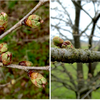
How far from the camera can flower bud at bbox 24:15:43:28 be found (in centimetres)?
19

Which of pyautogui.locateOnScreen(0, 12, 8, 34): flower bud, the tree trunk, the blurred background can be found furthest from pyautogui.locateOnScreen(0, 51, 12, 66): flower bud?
the tree trunk

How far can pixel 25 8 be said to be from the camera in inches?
31.0

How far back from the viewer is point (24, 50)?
26.5 inches

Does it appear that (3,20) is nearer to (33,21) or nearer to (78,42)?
(33,21)

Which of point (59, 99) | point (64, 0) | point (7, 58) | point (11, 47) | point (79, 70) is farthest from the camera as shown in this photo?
point (79, 70)

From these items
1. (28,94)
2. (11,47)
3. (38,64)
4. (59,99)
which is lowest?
(59,99)

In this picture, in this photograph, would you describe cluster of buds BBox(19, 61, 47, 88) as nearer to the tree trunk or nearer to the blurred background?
the blurred background

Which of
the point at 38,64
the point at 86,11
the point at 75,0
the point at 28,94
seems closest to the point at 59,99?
the point at 28,94

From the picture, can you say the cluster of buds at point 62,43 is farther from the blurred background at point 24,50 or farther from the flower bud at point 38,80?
the blurred background at point 24,50

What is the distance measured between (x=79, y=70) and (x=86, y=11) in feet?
2.27

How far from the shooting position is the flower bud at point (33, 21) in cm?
19

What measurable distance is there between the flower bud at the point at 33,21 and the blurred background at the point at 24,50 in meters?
0.46

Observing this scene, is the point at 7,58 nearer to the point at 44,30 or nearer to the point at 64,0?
Result: the point at 44,30

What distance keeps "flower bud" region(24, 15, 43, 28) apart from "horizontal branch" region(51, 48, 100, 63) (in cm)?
9
